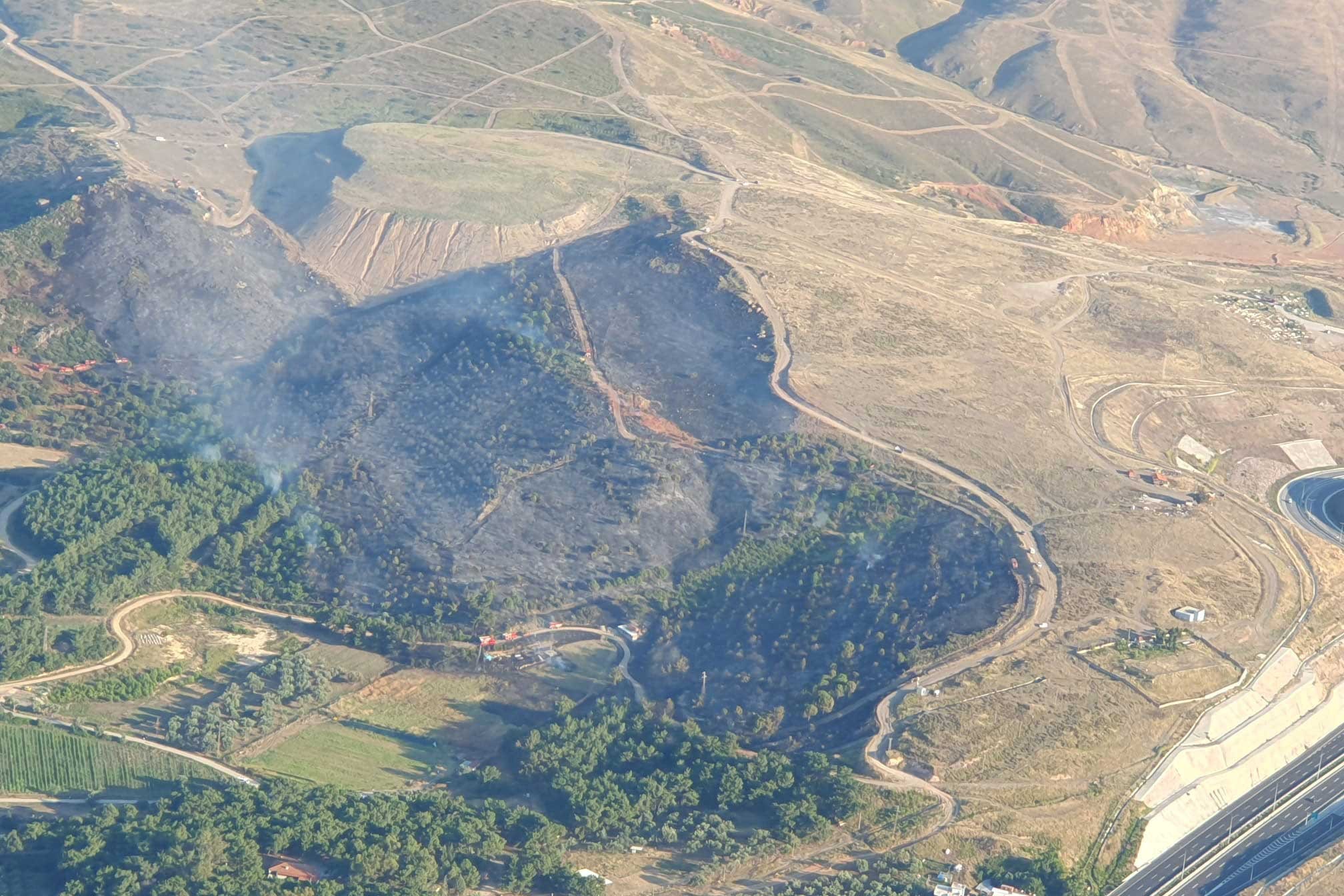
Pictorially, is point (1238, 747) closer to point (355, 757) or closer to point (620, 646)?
point (620, 646)

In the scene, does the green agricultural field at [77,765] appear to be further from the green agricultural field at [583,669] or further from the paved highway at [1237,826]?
the paved highway at [1237,826]

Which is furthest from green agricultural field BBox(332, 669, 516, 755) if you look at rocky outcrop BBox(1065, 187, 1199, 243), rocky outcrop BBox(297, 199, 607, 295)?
rocky outcrop BBox(1065, 187, 1199, 243)

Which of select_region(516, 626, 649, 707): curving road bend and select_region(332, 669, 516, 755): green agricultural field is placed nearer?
select_region(332, 669, 516, 755): green agricultural field

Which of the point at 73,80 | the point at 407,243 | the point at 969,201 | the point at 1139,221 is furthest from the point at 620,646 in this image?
the point at 73,80

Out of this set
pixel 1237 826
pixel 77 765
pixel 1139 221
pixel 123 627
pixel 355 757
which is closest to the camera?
pixel 77 765

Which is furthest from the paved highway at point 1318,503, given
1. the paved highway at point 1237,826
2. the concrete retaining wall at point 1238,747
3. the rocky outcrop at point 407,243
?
the rocky outcrop at point 407,243

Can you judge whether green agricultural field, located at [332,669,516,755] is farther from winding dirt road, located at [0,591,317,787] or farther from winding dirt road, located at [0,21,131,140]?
winding dirt road, located at [0,21,131,140]

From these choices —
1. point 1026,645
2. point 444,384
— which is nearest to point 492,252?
point 444,384

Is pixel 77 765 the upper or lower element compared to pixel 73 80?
lower
